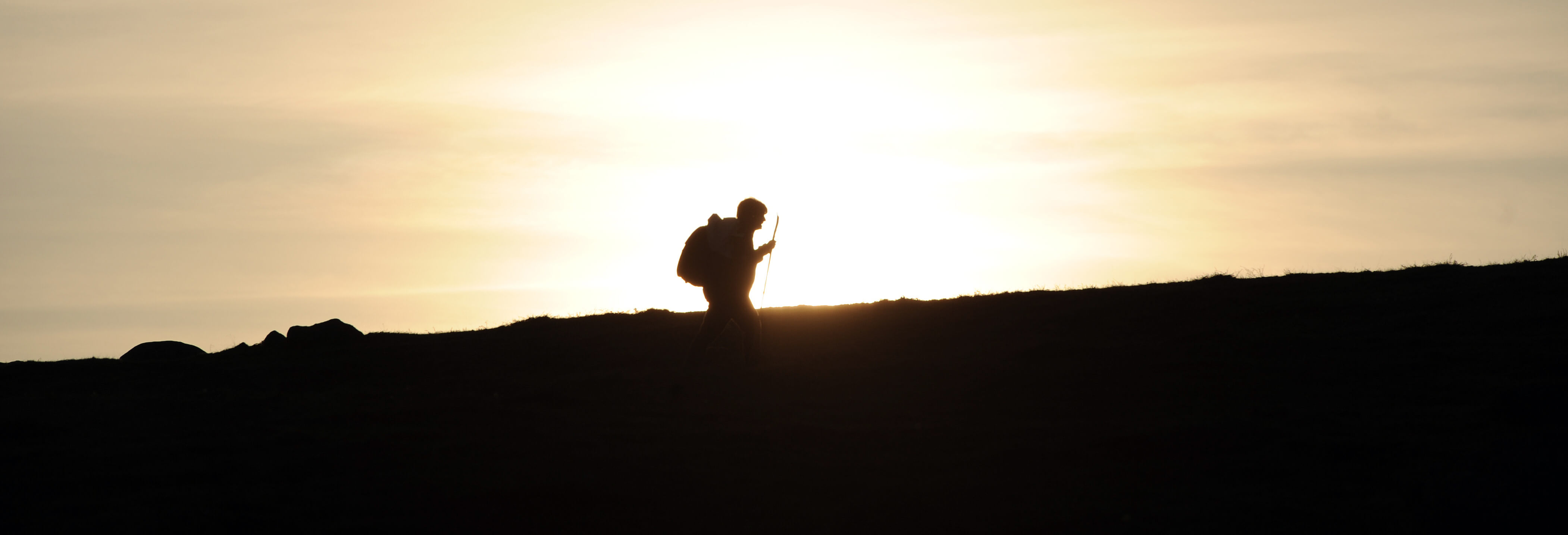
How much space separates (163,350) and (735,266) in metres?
15.5

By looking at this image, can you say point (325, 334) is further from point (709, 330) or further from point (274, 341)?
point (709, 330)

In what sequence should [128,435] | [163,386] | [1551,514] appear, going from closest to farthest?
[1551,514] < [128,435] < [163,386]

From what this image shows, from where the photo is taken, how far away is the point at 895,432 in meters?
12.8

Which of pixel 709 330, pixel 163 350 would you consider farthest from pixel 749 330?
pixel 163 350

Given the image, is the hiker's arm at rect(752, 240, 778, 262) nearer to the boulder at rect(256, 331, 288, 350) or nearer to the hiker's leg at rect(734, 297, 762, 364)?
the hiker's leg at rect(734, 297, 762, 364)

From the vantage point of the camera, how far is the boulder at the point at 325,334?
76.3ft

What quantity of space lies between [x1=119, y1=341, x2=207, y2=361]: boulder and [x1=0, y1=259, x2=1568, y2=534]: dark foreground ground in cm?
486

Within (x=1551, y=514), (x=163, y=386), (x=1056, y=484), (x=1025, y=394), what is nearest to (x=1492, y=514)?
(x=1551, y=514)

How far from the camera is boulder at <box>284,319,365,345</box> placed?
76.3ft

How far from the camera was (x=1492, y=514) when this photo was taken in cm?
945

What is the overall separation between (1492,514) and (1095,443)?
3408 millimetres

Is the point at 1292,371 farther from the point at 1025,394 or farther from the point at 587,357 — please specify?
the point at 587,357

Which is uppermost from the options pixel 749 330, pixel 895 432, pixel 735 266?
pixel 735 266

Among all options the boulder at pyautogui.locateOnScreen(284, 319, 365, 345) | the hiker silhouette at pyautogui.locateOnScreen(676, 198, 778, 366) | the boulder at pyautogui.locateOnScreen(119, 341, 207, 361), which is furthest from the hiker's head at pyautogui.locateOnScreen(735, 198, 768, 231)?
the boulder at pyautogui.locateOnScreen(119, 341, 207, 361)
